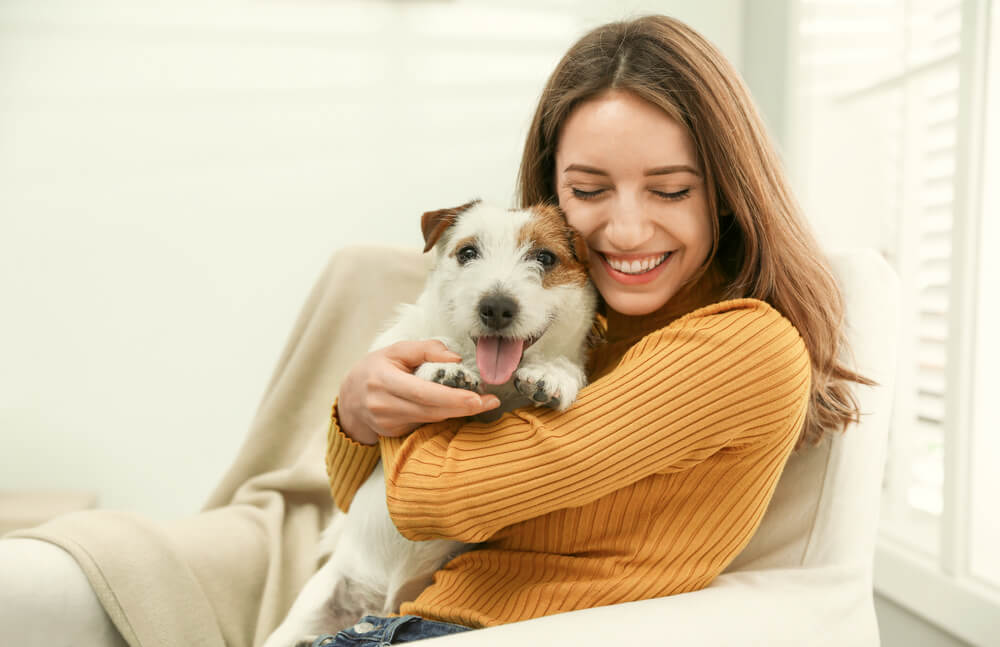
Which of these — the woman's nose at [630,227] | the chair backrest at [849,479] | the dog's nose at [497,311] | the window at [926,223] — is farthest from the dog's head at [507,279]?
the window at [926,223]

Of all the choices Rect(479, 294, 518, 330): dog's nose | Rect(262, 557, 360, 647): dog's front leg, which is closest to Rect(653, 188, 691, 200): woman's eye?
Rect(479, 294, 518, 330): dog's nose

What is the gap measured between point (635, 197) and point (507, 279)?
251mm

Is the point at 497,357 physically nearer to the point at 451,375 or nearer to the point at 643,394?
the point at 451,375

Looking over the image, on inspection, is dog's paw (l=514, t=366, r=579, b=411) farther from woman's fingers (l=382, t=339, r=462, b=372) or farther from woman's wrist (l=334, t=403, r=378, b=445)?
woman's wrist (l=334, t=403, r=378, b=445)

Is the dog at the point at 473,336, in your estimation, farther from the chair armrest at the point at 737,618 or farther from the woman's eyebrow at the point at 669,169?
the chair armrest at the point at 737,618

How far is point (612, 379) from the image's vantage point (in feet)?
3.43

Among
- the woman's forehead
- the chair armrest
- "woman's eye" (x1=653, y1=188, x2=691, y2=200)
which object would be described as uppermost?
the woman's forehead

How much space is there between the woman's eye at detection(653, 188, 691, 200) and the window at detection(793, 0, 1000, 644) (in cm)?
94

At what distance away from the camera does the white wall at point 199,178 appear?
2809 millimetres

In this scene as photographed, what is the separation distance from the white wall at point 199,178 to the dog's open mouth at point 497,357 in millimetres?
1950

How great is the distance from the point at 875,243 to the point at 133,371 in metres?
2.95

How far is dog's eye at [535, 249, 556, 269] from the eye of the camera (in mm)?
1219

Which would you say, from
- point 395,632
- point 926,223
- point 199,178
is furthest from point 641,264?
point 199,178

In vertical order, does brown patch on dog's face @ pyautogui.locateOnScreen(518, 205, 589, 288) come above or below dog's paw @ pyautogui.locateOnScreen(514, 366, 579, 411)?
above
